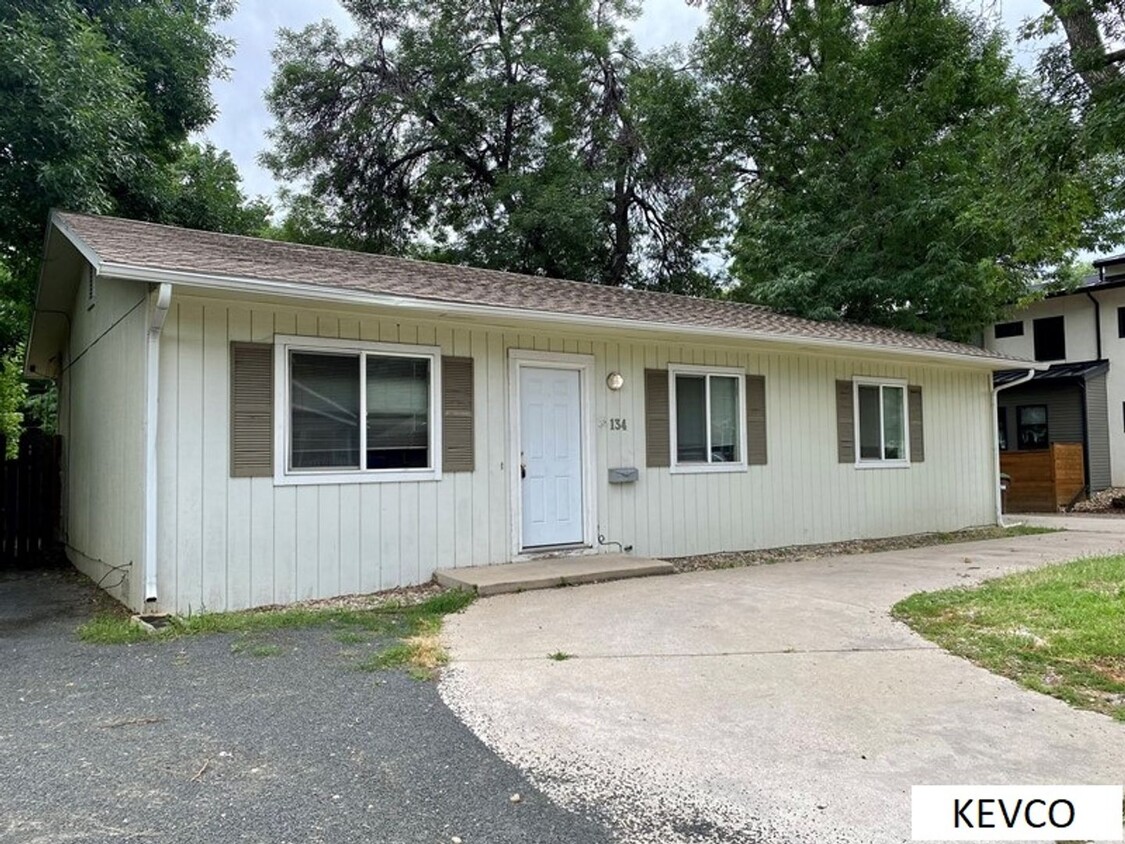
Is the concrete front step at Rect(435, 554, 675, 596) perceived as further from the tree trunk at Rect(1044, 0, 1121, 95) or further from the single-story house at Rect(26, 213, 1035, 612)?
the tree trunk at Rect(1044, 0, 1121, 95)

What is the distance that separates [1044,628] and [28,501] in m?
10.5

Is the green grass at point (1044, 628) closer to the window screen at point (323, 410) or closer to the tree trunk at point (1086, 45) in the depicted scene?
the tree trunk at point (1086, 45)

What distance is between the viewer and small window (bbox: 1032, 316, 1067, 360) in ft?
65.6

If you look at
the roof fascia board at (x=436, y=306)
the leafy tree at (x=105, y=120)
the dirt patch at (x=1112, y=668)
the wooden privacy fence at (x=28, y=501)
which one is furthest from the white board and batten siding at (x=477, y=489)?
the leafy tree at (x=105, y=120)

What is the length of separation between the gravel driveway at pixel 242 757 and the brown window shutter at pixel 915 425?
865 cm

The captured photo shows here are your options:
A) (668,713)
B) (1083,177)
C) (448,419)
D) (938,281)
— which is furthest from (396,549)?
(938,281)

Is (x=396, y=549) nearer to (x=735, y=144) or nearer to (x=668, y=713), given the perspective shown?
(x=668, y=713)

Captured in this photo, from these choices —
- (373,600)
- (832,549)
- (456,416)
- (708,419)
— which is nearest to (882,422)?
(832,549)

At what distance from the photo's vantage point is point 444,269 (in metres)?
9.41

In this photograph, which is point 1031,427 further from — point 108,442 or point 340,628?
point 108,442

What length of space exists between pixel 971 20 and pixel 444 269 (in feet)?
43.1

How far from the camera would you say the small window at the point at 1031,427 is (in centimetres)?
1942

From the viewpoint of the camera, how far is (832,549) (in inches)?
362

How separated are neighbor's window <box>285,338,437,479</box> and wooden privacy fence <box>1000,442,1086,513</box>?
15.4 metres
